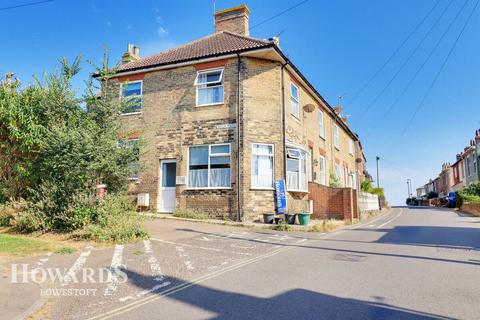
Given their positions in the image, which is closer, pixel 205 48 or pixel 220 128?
pixel 220 128

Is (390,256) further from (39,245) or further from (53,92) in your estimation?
(53,92)

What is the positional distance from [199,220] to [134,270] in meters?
8.02

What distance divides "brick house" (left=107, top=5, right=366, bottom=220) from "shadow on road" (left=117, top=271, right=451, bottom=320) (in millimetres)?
9806

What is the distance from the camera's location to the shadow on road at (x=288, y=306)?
427 centimetres

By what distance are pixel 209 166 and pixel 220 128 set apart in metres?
1.74

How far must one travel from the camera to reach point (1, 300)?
484cm

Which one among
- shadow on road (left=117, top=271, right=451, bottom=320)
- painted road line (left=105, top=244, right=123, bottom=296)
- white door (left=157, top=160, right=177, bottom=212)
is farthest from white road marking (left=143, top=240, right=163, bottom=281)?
white door (left=157, top=160, right=177, bottom=212)

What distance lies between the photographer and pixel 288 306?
15.1ft

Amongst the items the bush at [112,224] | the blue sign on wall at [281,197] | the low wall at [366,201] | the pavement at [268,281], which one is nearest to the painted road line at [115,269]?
the pavement at [268,281]

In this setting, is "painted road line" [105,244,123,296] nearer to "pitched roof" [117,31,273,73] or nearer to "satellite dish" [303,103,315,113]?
"pitched roof" [117,31,273,73]

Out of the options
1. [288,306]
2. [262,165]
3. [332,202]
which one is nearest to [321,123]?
[332,202]

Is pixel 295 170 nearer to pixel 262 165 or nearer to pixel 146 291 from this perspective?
pixel 262 165

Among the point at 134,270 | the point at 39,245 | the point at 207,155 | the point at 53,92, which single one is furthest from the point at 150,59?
the point at 134,270

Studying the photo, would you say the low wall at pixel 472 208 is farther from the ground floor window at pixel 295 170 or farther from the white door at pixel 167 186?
the white door at pixel 167 186
